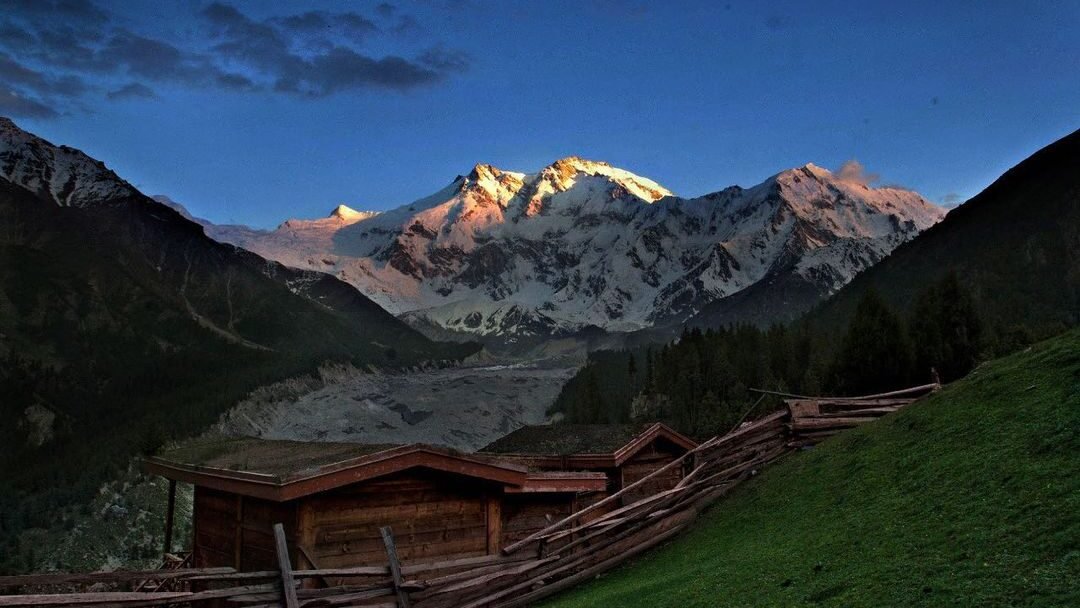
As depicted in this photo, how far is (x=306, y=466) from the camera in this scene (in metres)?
15.8

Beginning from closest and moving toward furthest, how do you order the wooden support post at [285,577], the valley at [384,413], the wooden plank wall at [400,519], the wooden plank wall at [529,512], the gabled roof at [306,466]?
the wooden support post at [285,577] → the gabled roof at [306,466] → the wooden plank wall at [400,519] → the wooden plank wall at [529,512] → the valley at [384,413]

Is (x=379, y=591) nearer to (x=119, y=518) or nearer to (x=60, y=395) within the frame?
(x=119, y=518)

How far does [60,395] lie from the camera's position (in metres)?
125

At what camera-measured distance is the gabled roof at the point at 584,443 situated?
2434 cm

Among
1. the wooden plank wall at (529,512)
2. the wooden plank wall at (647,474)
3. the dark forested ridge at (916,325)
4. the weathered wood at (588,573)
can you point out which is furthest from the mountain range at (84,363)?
the weathered wood at (588,573)

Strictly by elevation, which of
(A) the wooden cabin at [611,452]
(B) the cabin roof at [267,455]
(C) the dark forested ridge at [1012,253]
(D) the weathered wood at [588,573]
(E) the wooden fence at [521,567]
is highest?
(C) the dark forested ridge at [1012,253]

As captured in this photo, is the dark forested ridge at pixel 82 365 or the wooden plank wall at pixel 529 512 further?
the dark forested ridge at pixel 82 365

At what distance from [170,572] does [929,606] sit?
1028cm

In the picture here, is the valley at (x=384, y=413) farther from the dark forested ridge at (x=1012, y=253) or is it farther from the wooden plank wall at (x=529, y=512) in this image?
the wooden plank wall at (x=529, y=512)

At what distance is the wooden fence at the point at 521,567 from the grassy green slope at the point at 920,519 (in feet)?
2.26

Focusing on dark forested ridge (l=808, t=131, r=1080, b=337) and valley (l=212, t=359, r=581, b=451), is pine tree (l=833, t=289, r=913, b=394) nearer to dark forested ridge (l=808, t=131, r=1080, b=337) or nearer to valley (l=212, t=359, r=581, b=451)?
dark forested ridge (l=808, t=131, r=1080, b=337)

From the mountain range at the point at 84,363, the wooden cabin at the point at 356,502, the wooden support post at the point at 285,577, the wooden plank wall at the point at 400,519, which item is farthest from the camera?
the mountain range at the point at 84,363

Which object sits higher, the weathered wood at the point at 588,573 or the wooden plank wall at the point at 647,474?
the wooden plank wall at the point at 647,474

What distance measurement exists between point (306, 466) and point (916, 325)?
80881 mm
